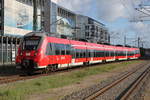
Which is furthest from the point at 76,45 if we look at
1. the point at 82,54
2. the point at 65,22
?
the point at 65,22

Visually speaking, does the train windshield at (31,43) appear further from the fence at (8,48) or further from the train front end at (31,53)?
the fence at (8,48)

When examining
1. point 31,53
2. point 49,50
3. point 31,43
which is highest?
point 31,43

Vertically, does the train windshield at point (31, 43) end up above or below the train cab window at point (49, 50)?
above

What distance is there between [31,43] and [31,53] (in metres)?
0.88

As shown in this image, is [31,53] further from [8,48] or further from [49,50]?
[8,48]

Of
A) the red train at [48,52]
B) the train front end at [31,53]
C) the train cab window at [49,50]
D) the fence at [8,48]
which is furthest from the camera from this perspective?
the fence at [8,48]

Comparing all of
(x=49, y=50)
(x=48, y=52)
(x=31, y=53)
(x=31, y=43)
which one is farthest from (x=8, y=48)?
(x=31, y=53)

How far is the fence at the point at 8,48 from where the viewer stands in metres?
46.9

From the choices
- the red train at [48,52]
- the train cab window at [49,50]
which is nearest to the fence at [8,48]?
the red train at [48,52]

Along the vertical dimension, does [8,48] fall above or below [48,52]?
above

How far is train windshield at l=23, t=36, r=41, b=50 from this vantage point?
22.2 meters

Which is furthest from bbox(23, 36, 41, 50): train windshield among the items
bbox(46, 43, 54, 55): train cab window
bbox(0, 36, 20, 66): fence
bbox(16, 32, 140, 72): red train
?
bbox(0, 36, 20, 66): fence

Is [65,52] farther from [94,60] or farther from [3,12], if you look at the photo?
[3,12]

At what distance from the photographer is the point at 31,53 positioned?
72.1 ft
